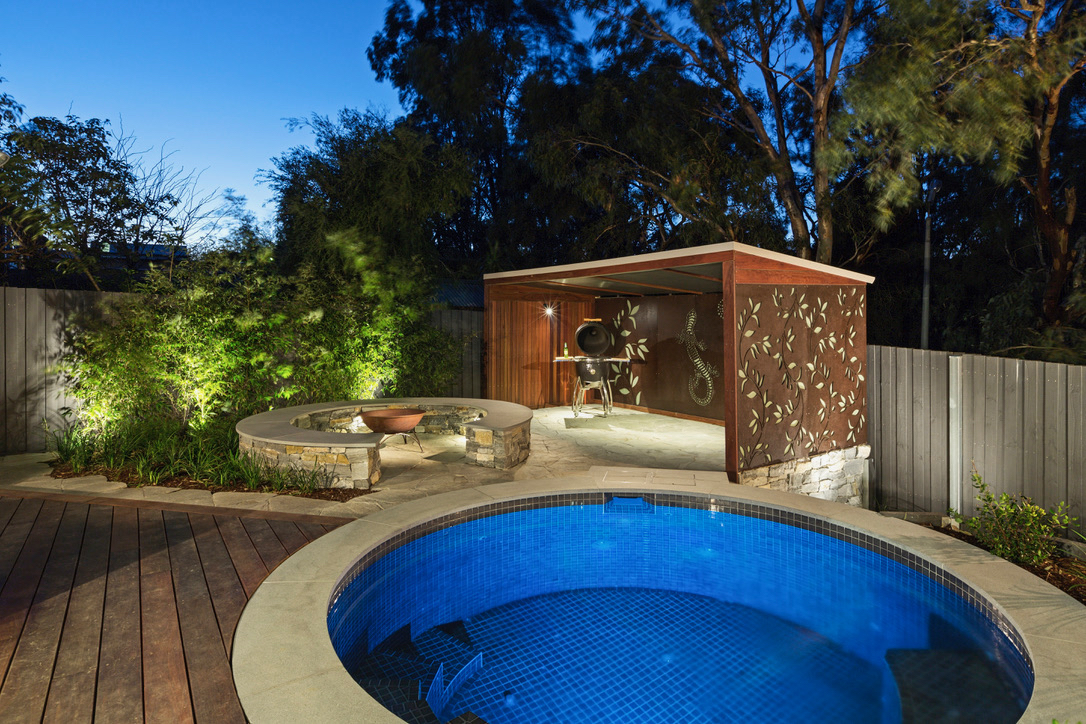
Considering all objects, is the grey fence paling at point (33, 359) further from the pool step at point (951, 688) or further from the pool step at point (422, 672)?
the pool step at point (951, 688)

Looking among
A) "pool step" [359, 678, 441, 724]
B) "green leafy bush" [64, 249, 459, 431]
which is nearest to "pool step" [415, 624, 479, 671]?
"pool step" [359, 678, 441, 724]

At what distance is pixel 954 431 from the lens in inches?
216

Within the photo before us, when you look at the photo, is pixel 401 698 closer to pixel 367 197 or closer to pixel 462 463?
pixel 462 463

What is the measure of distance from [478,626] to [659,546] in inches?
59.6

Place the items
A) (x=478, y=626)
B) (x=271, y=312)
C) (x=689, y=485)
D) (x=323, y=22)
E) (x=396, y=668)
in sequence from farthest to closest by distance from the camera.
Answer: (x=323, y=22) → (x=271, y=312) → (x=689, y=485) → (x=478, y=626) → (x=396, y=668)

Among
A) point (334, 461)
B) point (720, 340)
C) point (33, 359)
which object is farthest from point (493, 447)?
point (33, 359)

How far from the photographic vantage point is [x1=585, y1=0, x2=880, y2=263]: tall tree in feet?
36.3

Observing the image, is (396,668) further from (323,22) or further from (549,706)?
(323,22)

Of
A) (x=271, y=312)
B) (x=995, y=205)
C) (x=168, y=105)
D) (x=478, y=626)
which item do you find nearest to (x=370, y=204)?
(x=271, y=312)

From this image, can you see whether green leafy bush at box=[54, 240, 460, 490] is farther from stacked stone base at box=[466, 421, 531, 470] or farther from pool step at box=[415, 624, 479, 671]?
pool step at box=[415, 624, 479, 671]

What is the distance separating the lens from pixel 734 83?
39.2 feet

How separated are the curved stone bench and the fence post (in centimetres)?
400

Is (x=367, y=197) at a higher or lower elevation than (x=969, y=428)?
higher

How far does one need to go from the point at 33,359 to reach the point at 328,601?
539 cm
